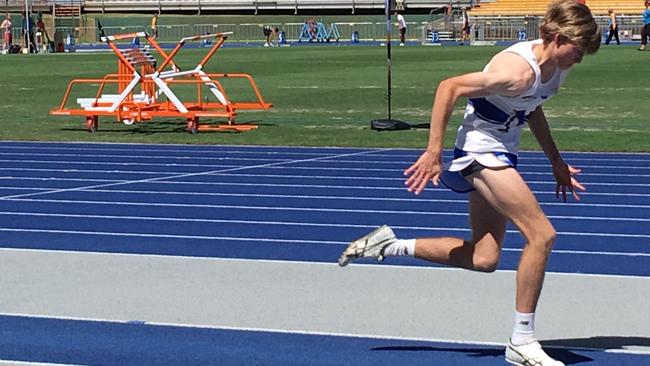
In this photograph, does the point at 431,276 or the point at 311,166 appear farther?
the point at 311,166

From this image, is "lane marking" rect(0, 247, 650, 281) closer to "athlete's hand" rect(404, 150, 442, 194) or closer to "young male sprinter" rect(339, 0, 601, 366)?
"young male sprinter" rect(339, 0, 601, 366)

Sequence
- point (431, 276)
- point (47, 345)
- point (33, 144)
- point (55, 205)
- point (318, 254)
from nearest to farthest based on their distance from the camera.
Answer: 1. point (47, 345)
2. point (431, 276)
3. point (318, 254)
4. point (55, 205)
5. point (33, 144)

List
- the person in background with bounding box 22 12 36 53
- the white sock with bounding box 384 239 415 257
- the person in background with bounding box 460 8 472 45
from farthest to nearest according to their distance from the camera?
the person in background with bounding box 460 8 472 45 < the person in background with bounding box 22 12 36 53 < the white sock with bounding box 384 239 415 257

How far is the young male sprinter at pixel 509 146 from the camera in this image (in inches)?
224

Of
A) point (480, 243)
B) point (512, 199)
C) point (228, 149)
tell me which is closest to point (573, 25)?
point (512, 199)

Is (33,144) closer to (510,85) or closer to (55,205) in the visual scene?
(55,205)

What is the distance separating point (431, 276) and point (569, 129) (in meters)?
11.2

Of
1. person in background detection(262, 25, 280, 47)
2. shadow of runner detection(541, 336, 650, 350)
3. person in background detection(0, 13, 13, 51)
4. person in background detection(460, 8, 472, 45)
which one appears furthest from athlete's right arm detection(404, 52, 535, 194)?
person in background detection(262, 25, 280, 47)

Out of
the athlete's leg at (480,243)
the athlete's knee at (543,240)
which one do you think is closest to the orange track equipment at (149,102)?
the athlete's leg at (480,243)

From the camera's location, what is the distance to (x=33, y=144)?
1800cm

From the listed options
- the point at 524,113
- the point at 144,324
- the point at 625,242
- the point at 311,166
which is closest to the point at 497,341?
the point at 524,113

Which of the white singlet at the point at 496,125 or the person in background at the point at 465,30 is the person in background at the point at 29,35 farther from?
the white singlet at the point at 496,125

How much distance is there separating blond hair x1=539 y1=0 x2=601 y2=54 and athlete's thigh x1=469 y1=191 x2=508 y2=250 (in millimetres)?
876

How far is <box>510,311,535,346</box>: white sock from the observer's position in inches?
234
